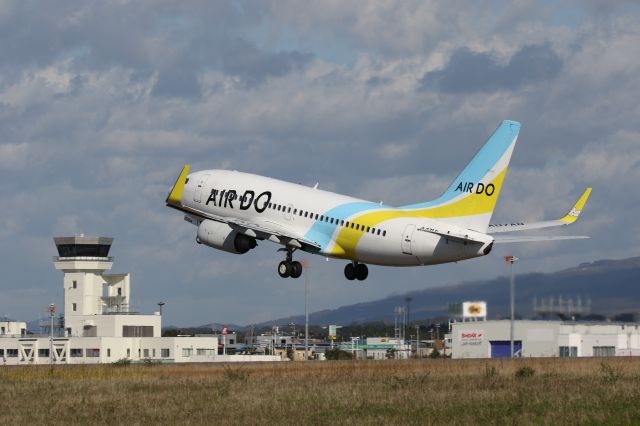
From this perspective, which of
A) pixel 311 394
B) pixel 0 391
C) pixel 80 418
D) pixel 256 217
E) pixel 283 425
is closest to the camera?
pixel 283 425

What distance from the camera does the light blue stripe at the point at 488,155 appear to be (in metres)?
78.0

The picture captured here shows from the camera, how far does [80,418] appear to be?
56.2 meters

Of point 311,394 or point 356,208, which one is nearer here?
point 311,394

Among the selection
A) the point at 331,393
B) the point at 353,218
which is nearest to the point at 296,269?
the point at 353,218

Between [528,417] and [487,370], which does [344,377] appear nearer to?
[487,370]

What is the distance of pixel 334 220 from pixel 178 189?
15.7 meters

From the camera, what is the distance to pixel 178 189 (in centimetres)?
9300

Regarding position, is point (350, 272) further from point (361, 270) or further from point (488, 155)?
point (488, 155)

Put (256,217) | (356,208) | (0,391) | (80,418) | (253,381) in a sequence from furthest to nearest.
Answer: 1. (256,217)
2. (356,208)
3. (253,381)
4. (0,391)
5. (80,418)

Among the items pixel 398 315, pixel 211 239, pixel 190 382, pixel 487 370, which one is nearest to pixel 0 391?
pixel 190 382

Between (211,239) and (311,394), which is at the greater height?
(211,239)

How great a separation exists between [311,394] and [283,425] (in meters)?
12.7

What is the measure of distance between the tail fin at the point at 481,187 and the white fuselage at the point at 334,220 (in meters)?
0.88

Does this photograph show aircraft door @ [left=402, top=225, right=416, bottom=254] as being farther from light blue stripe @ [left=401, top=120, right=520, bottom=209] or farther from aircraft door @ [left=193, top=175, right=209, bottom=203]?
aircraft door @ [left=193, top=175, right=209, bottom=203]
